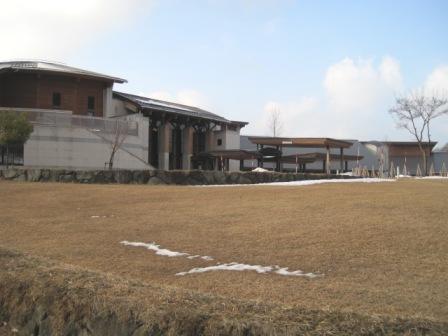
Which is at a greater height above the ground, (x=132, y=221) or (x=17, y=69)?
(x=17, y=69)

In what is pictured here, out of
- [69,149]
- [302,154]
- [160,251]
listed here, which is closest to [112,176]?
[69,149]

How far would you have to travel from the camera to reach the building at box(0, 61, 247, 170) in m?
34.8

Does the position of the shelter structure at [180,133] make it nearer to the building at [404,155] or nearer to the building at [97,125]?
the building at [97,125]

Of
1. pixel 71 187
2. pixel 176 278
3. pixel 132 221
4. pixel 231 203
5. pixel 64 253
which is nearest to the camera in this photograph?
pixel 176 278

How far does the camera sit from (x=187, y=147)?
52.5 metres

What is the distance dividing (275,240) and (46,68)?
1437 inches

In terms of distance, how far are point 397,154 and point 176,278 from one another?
215ft

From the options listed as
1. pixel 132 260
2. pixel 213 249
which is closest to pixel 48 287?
pixel 132 260

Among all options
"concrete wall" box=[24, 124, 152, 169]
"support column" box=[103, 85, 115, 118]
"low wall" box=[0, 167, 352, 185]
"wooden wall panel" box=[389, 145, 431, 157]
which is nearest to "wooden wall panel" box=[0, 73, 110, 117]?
"support column" box=[103, 85, 115, 118]

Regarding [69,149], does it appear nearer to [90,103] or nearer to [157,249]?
[90,103]

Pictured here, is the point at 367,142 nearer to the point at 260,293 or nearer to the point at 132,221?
the point at 132,221

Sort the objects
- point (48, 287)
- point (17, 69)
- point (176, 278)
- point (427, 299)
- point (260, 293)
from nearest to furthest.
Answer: point (48, 287)
point (427, 299)
point (260, 293)
point (176, 278)
point (17, 69)

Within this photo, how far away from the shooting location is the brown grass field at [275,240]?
714 centimetres

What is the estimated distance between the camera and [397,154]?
69.5m
